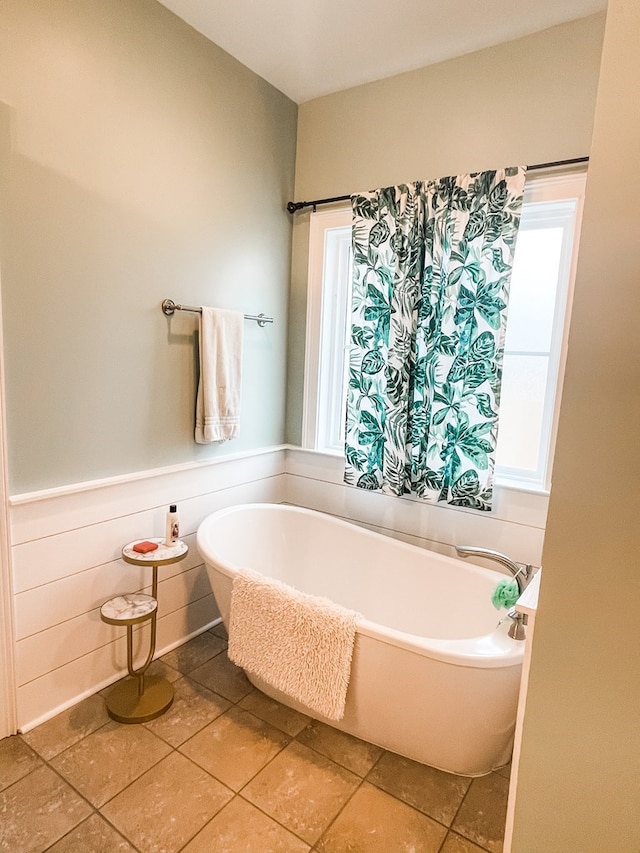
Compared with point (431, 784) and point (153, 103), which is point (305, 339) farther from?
point (431, 784)

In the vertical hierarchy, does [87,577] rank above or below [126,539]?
below

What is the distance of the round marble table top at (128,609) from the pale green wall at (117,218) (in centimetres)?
51

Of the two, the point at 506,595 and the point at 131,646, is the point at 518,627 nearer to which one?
the point at 506,595

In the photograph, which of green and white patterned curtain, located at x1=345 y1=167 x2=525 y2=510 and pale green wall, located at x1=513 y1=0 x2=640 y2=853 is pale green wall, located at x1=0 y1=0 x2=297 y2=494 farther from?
pale green wall, located at x1=513 y1=0 x2=640 y2=853

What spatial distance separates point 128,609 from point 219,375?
106 centimetres

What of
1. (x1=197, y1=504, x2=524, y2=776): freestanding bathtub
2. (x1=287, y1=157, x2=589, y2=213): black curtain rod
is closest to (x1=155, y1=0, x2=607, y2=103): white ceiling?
(x1=287, y1=157, x2=589, y2=213): black curtain rod

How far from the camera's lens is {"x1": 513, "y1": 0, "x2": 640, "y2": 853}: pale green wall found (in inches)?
28.3

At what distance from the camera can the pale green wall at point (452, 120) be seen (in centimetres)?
191

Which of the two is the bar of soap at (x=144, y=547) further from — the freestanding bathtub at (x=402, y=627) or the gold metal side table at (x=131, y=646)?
the freestanding bathtub at (x=402, y=627)

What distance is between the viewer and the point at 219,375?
2281 mm

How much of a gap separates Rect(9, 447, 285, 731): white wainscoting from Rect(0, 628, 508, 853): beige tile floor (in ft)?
0.54

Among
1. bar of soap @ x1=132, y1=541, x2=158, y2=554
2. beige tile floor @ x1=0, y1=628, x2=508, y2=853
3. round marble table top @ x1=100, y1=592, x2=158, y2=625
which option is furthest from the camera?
bar of soap @ x1=132, y1=541, x2=158, y2=554

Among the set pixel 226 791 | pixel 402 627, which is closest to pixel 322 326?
pixel 402 627

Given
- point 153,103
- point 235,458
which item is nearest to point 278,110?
point 153,103
